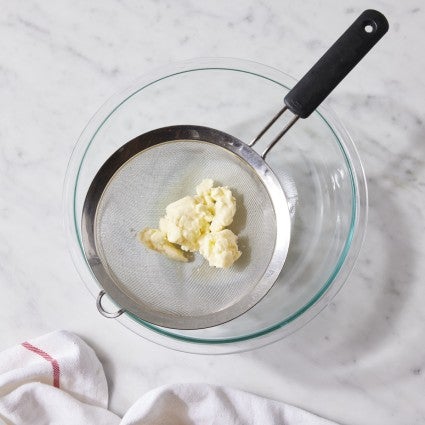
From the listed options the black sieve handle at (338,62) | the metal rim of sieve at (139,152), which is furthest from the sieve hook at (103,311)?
the black sieve handle at (338,62)

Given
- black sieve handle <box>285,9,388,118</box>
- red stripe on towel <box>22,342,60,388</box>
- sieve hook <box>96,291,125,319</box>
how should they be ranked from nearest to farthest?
black sieve handle <box>285,9,388,118</box>, sieve hook <box>96,291,125,319</box>, red stripe on towel <box>22,342,60,388</box>

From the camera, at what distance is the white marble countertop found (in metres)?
1.57

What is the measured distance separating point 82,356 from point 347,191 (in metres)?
0.70

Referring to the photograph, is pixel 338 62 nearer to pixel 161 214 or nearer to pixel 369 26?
pixel 369 26

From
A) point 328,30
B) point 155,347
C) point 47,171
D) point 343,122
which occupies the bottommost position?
point 155,347

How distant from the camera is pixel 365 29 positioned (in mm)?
1377

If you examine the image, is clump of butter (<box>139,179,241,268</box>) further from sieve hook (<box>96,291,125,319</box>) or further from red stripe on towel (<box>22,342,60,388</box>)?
red stripe on towel (<box>22,342,60,388</box>)

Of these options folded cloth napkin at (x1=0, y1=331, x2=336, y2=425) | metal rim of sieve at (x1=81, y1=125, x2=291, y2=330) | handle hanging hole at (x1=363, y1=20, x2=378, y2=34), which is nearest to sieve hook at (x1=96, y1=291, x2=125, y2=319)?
metal rim of sieve at (x1=81, y1=125, x2=291, y2=330)

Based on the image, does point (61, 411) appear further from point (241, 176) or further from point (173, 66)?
point (173, 66)

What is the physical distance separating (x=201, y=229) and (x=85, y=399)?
0.49 meters

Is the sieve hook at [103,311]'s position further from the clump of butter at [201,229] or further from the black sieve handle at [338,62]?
the black sieve handle at [338,62]

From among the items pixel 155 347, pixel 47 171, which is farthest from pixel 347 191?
pixel 47 171

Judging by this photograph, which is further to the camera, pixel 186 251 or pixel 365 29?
pixel 186 251

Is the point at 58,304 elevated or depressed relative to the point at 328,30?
depressed
